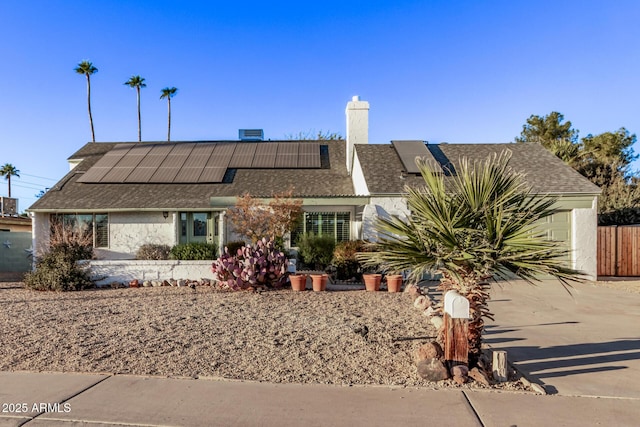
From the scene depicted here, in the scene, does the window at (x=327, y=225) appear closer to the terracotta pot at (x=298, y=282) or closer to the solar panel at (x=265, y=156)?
the solar panel at (x=265, y=156)

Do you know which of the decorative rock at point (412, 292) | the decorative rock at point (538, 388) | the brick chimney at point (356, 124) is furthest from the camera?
the brick chimney at point (356, 124)

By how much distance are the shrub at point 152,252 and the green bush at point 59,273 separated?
2.85 metres

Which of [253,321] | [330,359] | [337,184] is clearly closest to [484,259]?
[330,359]

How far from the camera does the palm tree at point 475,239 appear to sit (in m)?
4.36

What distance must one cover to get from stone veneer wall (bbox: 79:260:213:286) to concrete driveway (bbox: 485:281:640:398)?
7.61 m

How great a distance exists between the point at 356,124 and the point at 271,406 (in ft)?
50.0

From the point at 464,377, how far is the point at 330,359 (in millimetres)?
1564

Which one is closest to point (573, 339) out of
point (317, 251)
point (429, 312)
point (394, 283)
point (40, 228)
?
point (429, 312)

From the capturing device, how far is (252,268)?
30.8 ft

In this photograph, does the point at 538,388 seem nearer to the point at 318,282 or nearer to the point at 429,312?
the point at 429,312

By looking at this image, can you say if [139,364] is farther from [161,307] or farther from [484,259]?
[484,259]

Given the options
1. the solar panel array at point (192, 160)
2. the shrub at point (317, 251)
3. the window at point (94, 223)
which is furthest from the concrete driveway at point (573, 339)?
the window at point (94, 223)

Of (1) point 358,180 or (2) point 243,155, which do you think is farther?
(2) point 243,155

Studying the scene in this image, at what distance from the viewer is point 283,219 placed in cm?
1230
